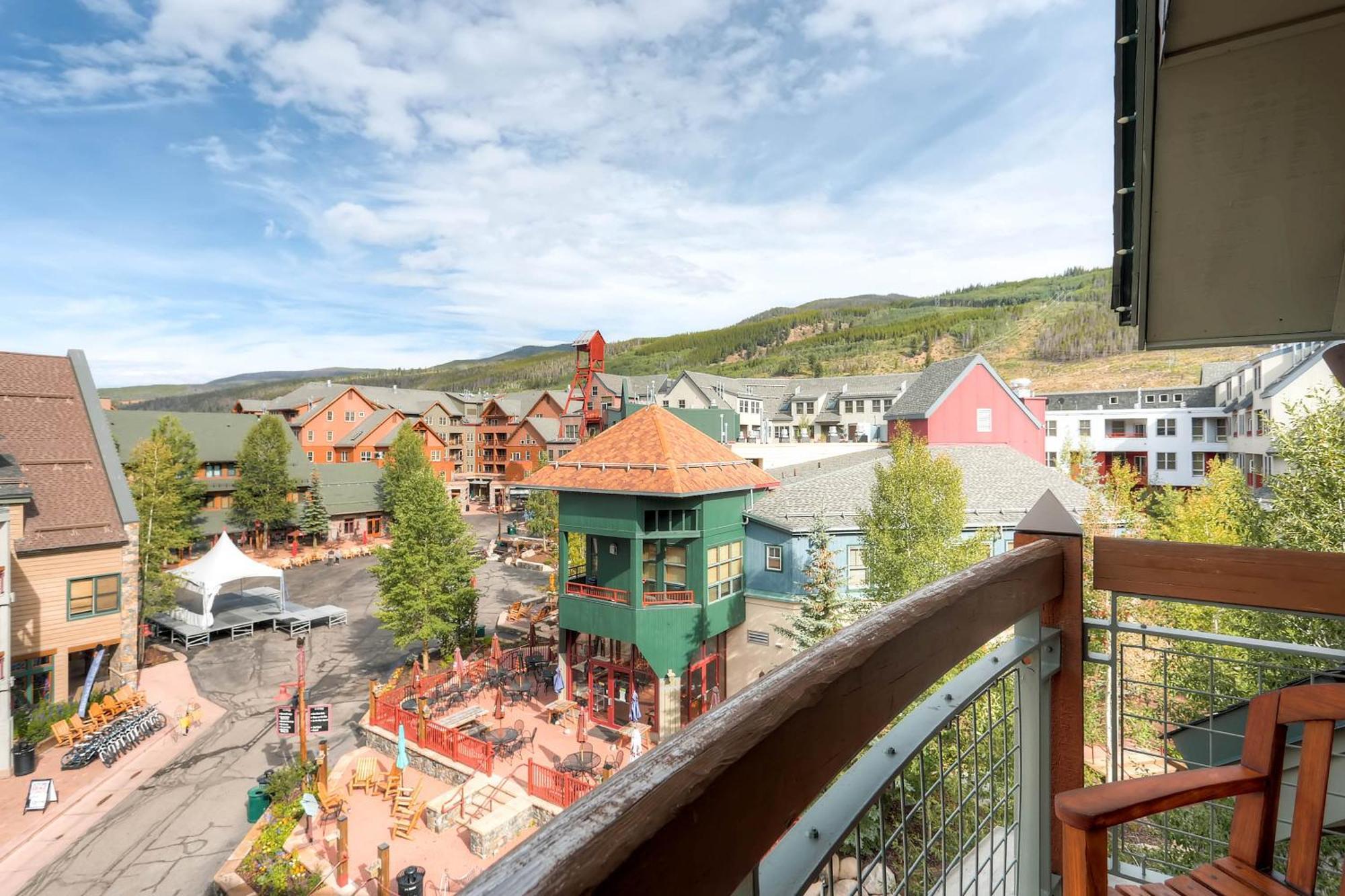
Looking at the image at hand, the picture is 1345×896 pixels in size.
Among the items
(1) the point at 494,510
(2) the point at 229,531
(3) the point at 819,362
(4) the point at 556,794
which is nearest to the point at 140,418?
(2) the point at 229,531

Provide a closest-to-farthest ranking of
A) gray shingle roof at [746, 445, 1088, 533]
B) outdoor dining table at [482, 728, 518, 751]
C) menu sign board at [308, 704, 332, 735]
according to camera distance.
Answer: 1. menu sign board at [308, 704, 332, 735]
2. outdoor dining table at [482, 728, 518, 751]
3. gray shingle roof at [746, 445, 1088, 533]

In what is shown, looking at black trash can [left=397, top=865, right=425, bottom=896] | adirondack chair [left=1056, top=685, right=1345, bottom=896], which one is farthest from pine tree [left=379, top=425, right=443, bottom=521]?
adirondack chair [left=1056, top=685, right=1345, bottom=896]

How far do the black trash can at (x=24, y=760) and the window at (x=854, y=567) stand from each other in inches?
725

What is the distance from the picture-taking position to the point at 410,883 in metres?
9.10

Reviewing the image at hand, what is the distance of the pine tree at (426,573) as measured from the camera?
59.0 feet

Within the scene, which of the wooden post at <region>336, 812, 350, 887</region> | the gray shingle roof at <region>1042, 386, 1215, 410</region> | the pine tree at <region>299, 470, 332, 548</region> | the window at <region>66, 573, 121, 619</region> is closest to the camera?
the wooden post at <region>336, 812, 350, 887</region>

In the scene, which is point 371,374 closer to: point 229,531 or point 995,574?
point 229,531

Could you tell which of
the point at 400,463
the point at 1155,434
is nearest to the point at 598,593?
the point at 400,463

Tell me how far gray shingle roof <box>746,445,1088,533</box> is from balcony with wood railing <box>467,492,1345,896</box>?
1348cm

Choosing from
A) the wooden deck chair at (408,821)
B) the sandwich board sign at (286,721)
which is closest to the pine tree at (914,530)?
the wooden deck chair at (408,821)

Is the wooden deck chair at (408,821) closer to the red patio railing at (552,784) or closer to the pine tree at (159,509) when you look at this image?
the red patio railing at (552,784)

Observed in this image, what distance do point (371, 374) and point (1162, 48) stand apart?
204935mm

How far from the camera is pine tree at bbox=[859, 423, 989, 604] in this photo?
12977mm

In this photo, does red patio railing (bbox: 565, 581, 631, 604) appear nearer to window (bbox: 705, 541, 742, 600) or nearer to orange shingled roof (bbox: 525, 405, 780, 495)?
window (bbox: 705, 541, 742, 600)
